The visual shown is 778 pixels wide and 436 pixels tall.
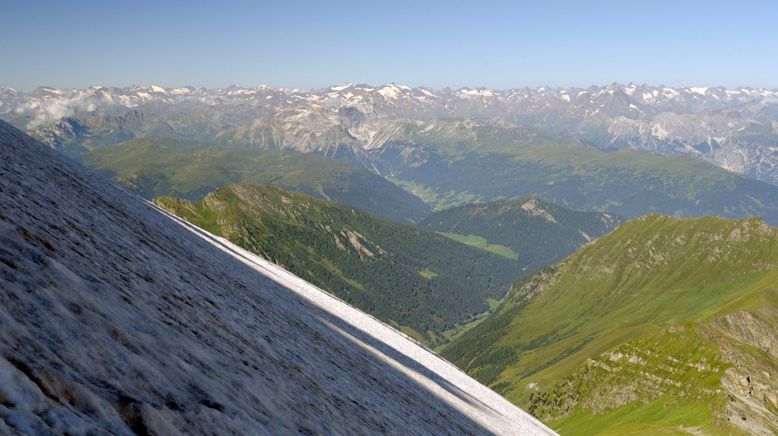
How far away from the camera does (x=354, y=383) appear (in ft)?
93.9

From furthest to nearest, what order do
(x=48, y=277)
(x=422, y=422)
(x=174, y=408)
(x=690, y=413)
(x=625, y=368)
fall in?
(x=625, y=368)
(x=690, y=413)
(x=422, y=422)
(x=48, y=277)
(x=174, y=408)

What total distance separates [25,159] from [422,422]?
2550 cm

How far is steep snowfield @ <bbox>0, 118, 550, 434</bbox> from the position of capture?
9.34 metres

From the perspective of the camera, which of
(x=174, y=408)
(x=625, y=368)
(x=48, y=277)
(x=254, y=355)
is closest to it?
(x=174, y=408)

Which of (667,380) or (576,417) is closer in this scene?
(667,380)

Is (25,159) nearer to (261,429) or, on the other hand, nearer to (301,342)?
(301,342)

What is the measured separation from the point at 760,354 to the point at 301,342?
17596 centimetres

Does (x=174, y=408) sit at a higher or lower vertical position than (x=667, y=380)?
higher

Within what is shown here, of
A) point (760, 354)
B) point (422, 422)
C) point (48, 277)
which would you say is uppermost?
point (48, 277)

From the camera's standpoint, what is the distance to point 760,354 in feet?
525

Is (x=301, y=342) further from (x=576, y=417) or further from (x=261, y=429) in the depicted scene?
(x=576, y=417)

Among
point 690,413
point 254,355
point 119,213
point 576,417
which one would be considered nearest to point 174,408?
point 254,355

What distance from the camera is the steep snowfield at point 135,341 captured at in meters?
9.34

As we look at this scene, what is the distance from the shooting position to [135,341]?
13.0 m
